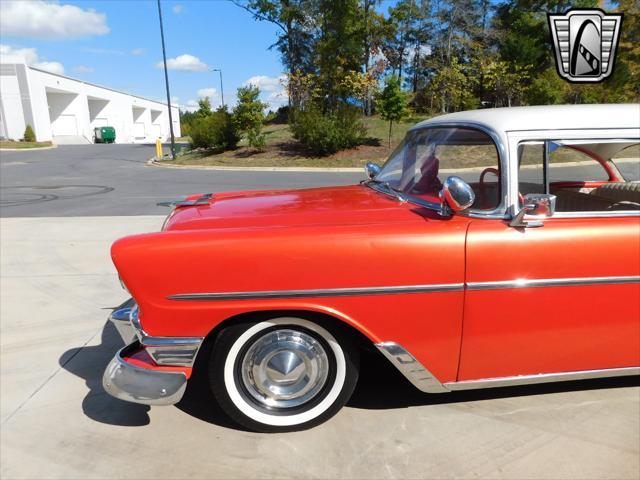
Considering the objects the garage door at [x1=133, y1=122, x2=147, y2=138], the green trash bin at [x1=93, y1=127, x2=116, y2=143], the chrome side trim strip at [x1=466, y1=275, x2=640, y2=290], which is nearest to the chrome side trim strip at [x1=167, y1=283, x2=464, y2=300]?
the chrome side trim strip at [x1=466, y1=275, x2=640, y2=290]

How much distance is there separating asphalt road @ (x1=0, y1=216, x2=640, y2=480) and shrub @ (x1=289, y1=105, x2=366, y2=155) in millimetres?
17905

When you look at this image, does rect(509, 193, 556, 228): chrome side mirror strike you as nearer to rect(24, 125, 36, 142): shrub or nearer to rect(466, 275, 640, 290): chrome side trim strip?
rect(466, 275, 640, 290): chrome side trim strip

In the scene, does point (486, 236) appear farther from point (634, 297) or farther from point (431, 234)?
point (634, 297)

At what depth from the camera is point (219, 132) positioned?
76.5 ft

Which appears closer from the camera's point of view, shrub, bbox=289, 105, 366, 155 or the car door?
the car door

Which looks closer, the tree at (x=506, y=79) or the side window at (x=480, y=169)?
the side window at (x=480, y=169)

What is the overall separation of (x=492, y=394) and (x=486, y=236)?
103 cm

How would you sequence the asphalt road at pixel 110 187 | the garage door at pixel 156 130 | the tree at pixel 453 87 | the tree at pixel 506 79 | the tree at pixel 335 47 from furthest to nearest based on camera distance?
the garage door at pixel 156 130
the tree at pixel 453 87
the tree at pixel 506 79
the tree at pixel 335 47
the asphalt road at pixel 110 187

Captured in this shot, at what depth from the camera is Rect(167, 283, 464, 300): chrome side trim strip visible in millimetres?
2107

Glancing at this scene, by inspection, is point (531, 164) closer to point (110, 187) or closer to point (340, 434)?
point (340, 434)

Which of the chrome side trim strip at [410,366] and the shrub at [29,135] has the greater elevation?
the shrub at [29,135]

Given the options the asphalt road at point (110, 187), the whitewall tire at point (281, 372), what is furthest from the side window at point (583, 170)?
the asphalt road at point (110, 187)

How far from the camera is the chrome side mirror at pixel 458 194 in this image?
6.93 feet

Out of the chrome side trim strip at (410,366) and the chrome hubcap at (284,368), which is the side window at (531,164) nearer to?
the chrome side trim strip at (410,366)
